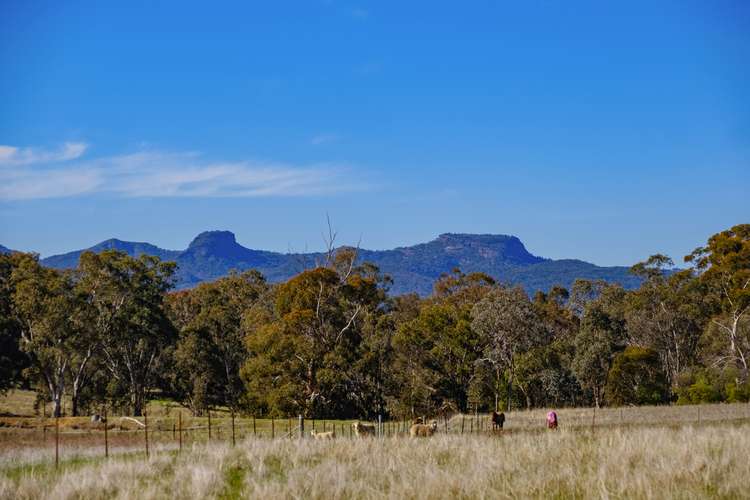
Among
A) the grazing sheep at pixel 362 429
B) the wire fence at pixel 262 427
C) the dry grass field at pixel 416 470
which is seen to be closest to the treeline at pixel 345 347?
the wire fence at pixel 262 427

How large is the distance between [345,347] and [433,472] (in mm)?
37290

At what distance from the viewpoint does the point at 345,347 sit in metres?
52.9

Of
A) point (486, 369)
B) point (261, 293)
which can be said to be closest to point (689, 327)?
point (486, 369)

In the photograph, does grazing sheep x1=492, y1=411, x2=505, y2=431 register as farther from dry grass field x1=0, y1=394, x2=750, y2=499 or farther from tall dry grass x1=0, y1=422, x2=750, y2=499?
tall dry grass x1=0, y1=422, x2=750, y2=499

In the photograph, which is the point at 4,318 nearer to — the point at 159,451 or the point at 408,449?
the point at 159,451

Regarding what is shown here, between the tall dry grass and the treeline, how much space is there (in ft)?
98.0

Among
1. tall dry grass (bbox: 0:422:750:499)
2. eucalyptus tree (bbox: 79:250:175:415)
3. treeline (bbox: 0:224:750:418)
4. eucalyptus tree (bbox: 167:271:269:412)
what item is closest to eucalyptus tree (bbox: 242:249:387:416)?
treeline (bbox: 0:224:750:418)

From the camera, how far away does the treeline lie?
5197 centimetres

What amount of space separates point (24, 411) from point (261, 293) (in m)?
29.2

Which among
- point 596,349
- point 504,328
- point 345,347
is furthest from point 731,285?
point 345,347

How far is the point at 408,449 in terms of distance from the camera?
21.0 m

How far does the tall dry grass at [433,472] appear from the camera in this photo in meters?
14.0

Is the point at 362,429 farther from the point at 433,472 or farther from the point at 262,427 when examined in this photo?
the point at 433,472

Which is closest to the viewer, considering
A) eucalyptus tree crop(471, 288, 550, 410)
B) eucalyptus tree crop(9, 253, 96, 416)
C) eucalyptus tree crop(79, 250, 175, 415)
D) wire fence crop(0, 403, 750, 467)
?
wire fence crop(0, 403, 750, 467)
